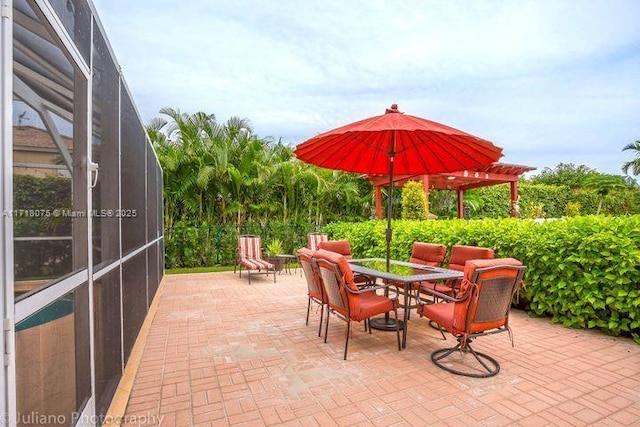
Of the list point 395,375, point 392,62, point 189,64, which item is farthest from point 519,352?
point 189,64

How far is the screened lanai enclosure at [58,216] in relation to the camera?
51.3 inches

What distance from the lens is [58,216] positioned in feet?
5.85

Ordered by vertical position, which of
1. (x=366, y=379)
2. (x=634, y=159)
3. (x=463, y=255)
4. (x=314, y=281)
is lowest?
(x=366, y=379)

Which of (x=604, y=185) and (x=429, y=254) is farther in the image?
(x=604, y=185)

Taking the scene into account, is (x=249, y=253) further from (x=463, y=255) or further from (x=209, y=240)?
(x=463, y=255)

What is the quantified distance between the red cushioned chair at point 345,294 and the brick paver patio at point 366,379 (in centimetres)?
44

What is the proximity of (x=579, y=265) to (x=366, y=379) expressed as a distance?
139 inches

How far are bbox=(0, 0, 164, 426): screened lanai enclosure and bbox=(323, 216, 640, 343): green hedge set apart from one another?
5.42 metres

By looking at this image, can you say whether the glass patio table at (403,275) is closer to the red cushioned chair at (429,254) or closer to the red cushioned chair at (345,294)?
the red cushioned chair at (345,294)

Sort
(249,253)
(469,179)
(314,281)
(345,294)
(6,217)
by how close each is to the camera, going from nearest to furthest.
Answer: (6,217) < (345,294) < (314,281) < (249,253) < (469,179)

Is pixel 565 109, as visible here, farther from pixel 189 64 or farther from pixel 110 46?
pixel 110 46

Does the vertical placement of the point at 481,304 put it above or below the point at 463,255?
below

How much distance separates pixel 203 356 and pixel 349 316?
66.7 inches

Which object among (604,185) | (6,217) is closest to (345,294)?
(6,217)
